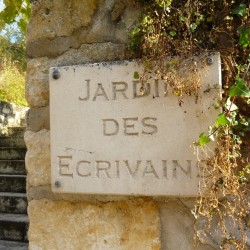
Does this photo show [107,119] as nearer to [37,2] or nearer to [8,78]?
[37,2]

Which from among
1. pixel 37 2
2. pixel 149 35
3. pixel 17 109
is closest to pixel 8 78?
pixel 17 109

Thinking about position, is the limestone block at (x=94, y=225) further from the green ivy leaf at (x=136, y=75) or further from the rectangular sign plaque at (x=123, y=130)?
the green ivy leaf at (x=136, y=75)

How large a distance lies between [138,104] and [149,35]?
9.2 inches

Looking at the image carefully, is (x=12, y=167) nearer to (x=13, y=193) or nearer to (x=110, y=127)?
(x=13, y=193)

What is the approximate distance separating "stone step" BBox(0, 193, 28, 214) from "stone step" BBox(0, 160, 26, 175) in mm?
555

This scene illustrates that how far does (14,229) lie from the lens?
288 centimetres

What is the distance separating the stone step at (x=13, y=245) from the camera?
2.67 meters

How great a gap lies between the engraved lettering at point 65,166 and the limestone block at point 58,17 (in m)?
0.48

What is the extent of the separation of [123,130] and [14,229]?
6.29 ft

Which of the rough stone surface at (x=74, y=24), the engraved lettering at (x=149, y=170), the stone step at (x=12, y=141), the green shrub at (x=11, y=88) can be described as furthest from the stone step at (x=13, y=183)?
the green shrub at (x=11, y=88)

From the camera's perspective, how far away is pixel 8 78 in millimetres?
6438

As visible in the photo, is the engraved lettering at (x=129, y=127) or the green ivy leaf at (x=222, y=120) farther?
the engraved lettering at (x=129, y=127)

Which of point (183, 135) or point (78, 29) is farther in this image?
point (78, 29)

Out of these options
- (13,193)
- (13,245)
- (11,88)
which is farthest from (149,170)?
(11,88)
